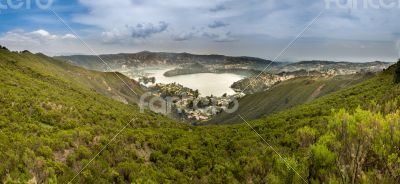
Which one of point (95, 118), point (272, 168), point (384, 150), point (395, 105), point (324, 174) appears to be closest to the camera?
point (384, 150)

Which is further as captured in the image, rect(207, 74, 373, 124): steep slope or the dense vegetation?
rect(207, 74, 373, 124): steep slope

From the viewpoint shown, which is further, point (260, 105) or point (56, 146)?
point (260, 105)

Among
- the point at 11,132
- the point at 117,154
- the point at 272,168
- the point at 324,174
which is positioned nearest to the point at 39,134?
the point at 11,132

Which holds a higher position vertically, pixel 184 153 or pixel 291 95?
pixel 184 153

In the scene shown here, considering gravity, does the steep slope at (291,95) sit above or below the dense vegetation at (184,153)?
below

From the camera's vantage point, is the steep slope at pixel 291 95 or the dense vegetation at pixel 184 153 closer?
the dense vegetation at pixel 184 153

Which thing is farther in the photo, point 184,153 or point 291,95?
point 291,95

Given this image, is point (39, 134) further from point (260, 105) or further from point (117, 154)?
point (260, 105)

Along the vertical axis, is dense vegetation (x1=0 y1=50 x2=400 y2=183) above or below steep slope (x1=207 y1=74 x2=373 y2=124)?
above
